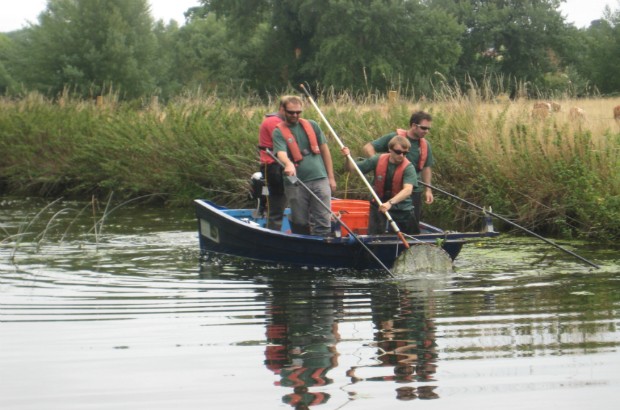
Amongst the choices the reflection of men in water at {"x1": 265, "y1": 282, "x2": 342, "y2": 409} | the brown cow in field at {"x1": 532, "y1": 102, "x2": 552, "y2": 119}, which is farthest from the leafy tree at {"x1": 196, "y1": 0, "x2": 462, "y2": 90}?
the reflection of men in water at {"x1": 265, "y1": 282, "x2": 342, "y2": 409}

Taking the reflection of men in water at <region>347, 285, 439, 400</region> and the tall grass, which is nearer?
the reflection of men in water at <region>347, 285, 439, 400</region>

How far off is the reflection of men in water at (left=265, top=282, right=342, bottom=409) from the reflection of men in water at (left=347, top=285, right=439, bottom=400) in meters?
0.27

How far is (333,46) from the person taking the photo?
5206cm

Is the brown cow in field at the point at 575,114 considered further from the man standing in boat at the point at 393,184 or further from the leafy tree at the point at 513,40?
the leafy tree at the point at 513,40

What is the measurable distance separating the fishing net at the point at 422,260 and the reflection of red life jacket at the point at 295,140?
1.42m

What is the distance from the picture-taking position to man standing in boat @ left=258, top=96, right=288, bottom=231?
12.6 metres

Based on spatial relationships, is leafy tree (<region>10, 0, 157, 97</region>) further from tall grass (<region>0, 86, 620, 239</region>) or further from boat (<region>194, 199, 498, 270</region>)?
boat (<region>194, 199, 498, 270</region>)

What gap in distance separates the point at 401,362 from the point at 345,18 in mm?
46708

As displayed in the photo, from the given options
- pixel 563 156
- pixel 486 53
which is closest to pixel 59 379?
pixel 563 156

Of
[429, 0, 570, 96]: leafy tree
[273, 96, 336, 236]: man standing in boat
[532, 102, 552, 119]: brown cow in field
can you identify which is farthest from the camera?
[429, 0, 570, 96]: leafy tree

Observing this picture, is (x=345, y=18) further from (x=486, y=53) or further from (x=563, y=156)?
(x=563, y=156)

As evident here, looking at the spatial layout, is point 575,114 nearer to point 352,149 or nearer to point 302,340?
point 352,149

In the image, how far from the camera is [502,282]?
11.3 meters

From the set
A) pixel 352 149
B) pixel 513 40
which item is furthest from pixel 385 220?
pixel 513 40
